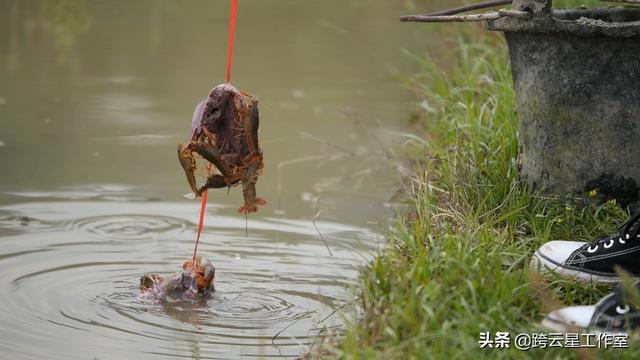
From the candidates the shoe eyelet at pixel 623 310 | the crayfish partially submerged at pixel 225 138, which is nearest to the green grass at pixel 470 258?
the shoe eyelet at pixel 623 310

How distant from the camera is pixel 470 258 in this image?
3.52 m

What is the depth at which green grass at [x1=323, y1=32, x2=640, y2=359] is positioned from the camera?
3.21m

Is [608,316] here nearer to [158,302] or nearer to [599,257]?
[599,257]

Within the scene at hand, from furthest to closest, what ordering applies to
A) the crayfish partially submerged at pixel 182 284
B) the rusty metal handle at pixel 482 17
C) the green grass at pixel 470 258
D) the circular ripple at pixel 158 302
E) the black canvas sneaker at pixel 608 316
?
1. the crayfish partially submerged at pixel 182 284
2. the rusty metal handle at pixel 482 17
3. the circular ripple at pixel 158 302
4. the black canvas sneaker at pixel 608 316
5. the green grass at pixel 470 258

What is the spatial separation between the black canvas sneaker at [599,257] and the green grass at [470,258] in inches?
2.0

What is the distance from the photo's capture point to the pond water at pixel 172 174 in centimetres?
420

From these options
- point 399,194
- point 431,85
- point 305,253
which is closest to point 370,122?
point 431,85

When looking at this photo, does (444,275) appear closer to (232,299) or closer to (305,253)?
(232,299)

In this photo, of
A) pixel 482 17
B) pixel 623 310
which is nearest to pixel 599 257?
pixel 623 310

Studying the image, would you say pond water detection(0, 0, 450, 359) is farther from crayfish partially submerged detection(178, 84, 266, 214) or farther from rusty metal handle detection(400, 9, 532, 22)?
rusty metal handle detection(400, 9, 532, 22)

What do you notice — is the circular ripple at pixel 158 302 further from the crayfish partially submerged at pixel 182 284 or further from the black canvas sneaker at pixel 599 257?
the black canvas sneaker at pixel 599 257

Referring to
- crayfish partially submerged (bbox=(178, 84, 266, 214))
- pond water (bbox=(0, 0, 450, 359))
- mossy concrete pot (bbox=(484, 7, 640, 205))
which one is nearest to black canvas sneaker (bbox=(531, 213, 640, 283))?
mossy concrete pot (bbox=(484, 7, 640, 205))

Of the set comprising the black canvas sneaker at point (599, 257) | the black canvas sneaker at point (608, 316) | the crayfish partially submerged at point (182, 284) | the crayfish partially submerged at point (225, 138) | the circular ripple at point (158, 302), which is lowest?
the circular ripple at point (158, 302)

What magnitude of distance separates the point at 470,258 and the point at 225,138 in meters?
1.05
